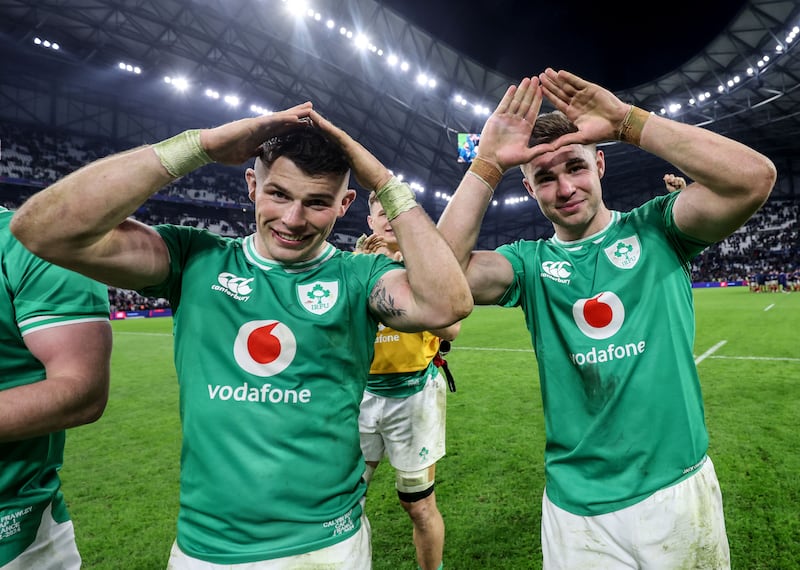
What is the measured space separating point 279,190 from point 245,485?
3.28ft

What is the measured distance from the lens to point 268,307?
5.32ft

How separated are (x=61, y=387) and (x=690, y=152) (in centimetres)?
223

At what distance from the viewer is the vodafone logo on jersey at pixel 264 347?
5.15ft

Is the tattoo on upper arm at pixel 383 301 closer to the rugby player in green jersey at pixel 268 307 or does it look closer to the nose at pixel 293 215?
the rugby player in green jersey at pixel 268 307

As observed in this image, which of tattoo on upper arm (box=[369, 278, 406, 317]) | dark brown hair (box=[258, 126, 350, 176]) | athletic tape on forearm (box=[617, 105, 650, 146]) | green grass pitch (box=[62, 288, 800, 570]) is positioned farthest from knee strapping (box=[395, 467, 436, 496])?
athletic tape on forearm (box=[617, 105, 650, 146])

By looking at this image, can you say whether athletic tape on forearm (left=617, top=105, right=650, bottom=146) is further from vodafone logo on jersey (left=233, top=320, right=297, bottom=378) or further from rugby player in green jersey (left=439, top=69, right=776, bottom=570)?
vodafone logo on jersey (left=233, top=320, right=297, bottom=378)

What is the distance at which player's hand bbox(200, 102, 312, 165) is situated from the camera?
58.9 inches

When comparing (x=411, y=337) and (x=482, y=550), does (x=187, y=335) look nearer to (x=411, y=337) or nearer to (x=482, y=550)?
(x=411, y=337)

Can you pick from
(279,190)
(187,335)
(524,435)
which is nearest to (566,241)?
(279,190)

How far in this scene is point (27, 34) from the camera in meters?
22.7

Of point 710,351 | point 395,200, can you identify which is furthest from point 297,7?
point 395,200

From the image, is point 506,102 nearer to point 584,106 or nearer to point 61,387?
point 584,106

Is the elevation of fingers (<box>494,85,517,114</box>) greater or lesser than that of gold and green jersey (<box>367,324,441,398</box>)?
greater

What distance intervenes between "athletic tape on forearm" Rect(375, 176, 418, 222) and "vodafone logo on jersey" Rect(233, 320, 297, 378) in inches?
21.4
